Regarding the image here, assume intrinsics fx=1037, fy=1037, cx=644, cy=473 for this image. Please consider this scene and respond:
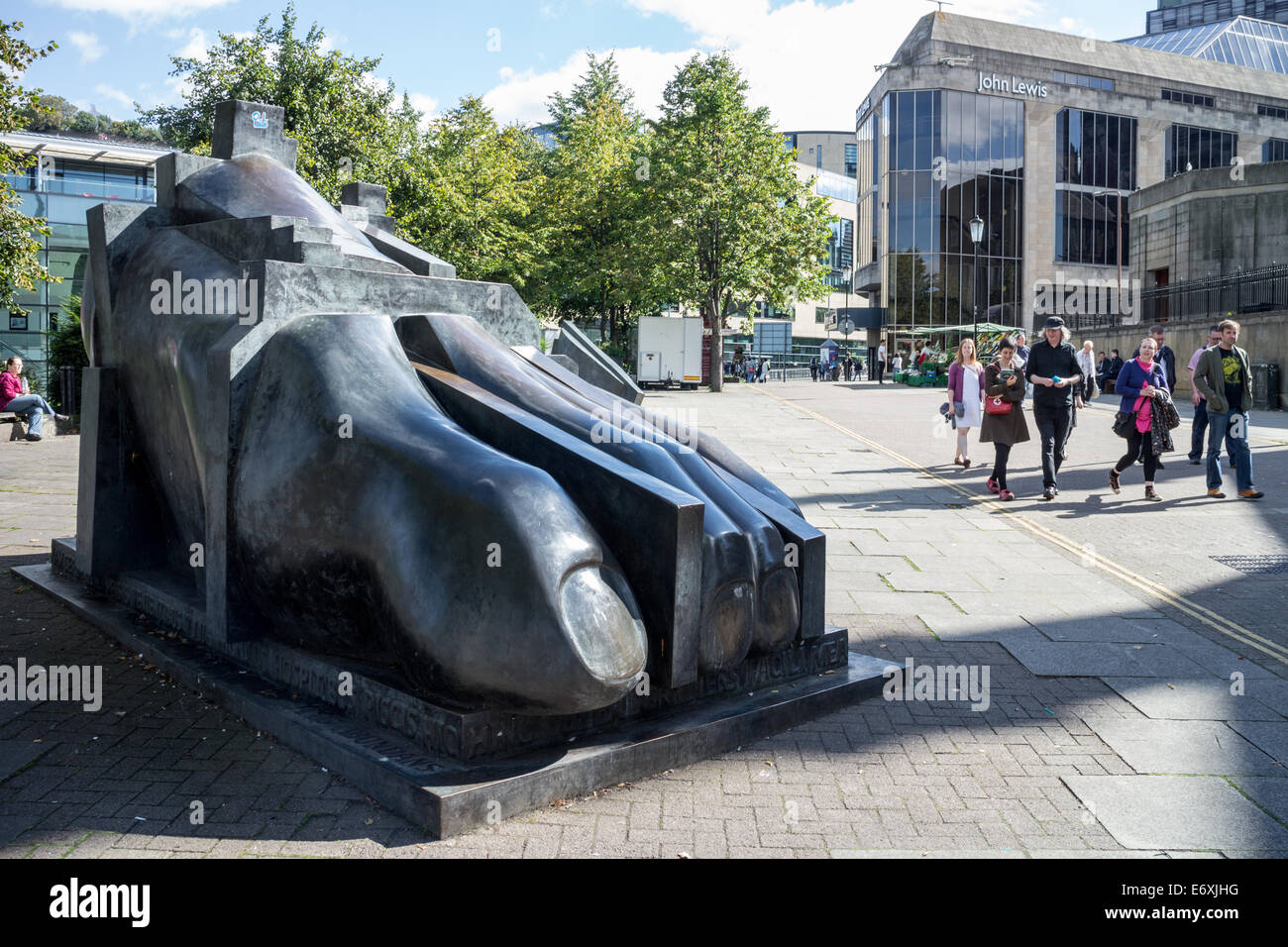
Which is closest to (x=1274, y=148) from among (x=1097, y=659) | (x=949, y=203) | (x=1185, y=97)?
(x=1185, y=97)

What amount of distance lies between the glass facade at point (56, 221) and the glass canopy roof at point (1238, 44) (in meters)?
61.6

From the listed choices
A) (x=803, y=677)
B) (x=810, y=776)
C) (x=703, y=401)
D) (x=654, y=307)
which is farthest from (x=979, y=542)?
(x=654, y=307)

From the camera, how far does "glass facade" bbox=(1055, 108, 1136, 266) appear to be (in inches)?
2231

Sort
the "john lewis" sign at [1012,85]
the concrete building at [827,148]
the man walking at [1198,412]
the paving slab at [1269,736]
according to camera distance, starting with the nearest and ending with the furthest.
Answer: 1. the paving slab at [1269,736]
2. the man walking at [1198,412]
3. the "john lewis" sign at [1012,85]
4. the concrete building at [827,148]

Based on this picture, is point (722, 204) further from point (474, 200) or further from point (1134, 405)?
point (1134, 405)

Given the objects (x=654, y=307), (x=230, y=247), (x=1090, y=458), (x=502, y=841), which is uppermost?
(x=654, y=307)

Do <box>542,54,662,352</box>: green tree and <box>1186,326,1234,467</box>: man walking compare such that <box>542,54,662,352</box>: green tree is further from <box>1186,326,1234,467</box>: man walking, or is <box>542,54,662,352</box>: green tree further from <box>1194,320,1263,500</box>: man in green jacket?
<box>1194,320,1263,500</box>: man in green jacket

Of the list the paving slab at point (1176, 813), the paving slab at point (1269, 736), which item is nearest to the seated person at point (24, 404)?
the paving slab at point (1176, 813)

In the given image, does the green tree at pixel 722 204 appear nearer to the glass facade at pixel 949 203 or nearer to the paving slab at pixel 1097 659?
the glass facade at pixel 949 203

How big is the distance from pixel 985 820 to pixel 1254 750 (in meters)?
1.50

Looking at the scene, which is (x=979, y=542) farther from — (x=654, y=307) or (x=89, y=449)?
(x=654, y=307)

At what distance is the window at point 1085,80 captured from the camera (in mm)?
56656

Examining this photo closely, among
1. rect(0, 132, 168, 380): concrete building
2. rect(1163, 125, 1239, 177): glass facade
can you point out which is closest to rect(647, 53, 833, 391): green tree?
rect(0, 132, 168, 380): concrete building

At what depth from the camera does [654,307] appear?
4428cm
